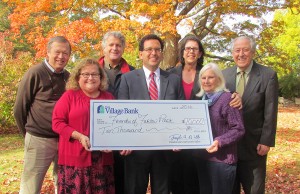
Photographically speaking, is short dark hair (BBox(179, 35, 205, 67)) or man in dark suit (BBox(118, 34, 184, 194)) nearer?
man in dark suit (BBox(118, 34, 184, 194))

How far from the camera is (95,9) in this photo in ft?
40.9

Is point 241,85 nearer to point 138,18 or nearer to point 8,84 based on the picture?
point 138,18

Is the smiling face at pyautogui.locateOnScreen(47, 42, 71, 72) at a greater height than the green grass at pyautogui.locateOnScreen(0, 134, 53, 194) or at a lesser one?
greater

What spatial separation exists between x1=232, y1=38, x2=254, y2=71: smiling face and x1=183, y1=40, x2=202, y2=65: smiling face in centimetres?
50

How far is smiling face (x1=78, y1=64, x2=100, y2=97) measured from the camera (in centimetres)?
349

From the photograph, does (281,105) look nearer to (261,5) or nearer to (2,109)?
(261,5)

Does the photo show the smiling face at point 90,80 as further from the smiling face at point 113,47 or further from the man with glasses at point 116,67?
the smiling face at point 113,47

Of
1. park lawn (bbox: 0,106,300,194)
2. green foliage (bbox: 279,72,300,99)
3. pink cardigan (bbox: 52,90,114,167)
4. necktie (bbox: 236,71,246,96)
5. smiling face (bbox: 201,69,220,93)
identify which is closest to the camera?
pink cardigan (bbox: 52,90,114,167)

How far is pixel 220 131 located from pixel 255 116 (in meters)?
0.56

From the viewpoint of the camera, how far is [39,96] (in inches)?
157

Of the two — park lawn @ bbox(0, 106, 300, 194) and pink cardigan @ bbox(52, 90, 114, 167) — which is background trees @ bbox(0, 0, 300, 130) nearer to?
park lawn @ bbox(0, 106, 300, 194)

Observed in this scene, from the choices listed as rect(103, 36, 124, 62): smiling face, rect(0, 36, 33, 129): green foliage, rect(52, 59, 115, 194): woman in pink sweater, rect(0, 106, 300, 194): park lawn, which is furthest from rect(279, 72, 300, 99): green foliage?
rect(52, 59, 115, 194): woman in pink sweater

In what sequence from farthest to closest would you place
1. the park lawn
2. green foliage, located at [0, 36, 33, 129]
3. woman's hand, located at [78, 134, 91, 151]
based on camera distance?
green foliage, located at [0, 36, 33, 129]
the park lawn
woman's hand, located at [78, 134, 91, 151]

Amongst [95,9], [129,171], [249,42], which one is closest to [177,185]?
[129,171]
